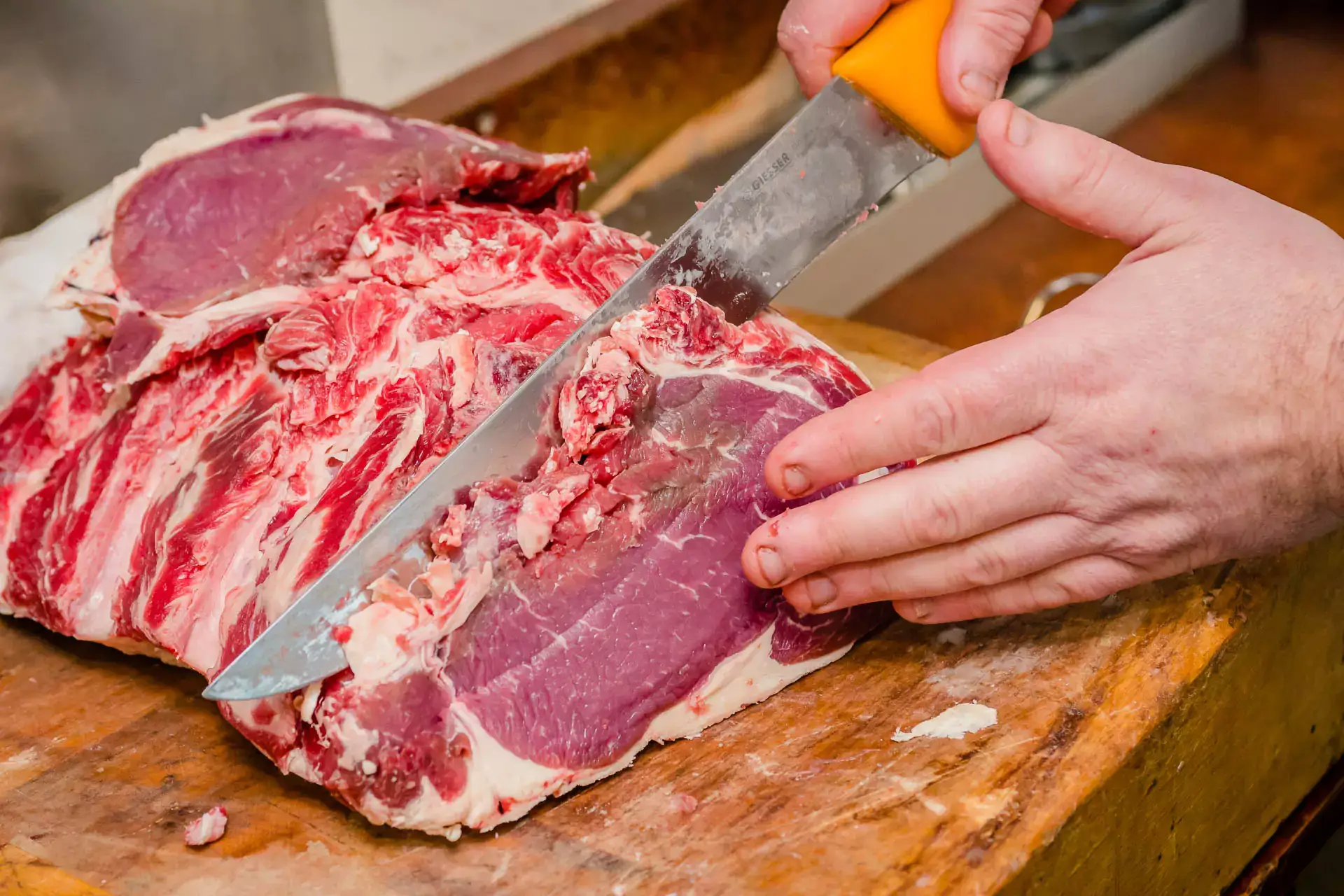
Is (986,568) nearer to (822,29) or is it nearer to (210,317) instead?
(822,29)

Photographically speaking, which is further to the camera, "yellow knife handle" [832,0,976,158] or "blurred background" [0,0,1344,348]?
"blurred background" [0,0,1344,348]

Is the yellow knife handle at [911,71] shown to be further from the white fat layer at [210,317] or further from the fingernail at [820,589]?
the white fat layer at [210,317]

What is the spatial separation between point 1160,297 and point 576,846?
1.10m

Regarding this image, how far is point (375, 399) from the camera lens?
204 cm

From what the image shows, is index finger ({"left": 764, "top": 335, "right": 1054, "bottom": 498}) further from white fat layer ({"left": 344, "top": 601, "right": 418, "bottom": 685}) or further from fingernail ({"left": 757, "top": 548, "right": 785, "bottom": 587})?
white fat layer ({"left": 344, "top": 601, "right": 418, "bottom": 685})

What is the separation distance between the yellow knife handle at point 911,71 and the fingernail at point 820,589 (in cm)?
72

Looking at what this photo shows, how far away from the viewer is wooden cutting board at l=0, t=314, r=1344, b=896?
169 cm

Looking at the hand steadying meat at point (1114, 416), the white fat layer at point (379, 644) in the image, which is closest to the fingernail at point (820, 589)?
the hand steadying meat at point (1114, 416)

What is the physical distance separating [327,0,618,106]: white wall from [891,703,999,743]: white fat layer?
2762 mm

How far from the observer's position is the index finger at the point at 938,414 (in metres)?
1.70

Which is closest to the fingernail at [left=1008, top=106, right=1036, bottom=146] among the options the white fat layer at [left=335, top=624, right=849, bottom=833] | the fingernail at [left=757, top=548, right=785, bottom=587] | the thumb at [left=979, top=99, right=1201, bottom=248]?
the thumb at [left=979, top=99, right=1201, bottom=248]

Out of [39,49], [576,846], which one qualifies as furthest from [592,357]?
[39,49]

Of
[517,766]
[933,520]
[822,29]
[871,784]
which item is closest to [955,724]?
[871,784]

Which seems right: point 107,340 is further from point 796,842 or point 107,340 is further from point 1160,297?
point 1160,297
